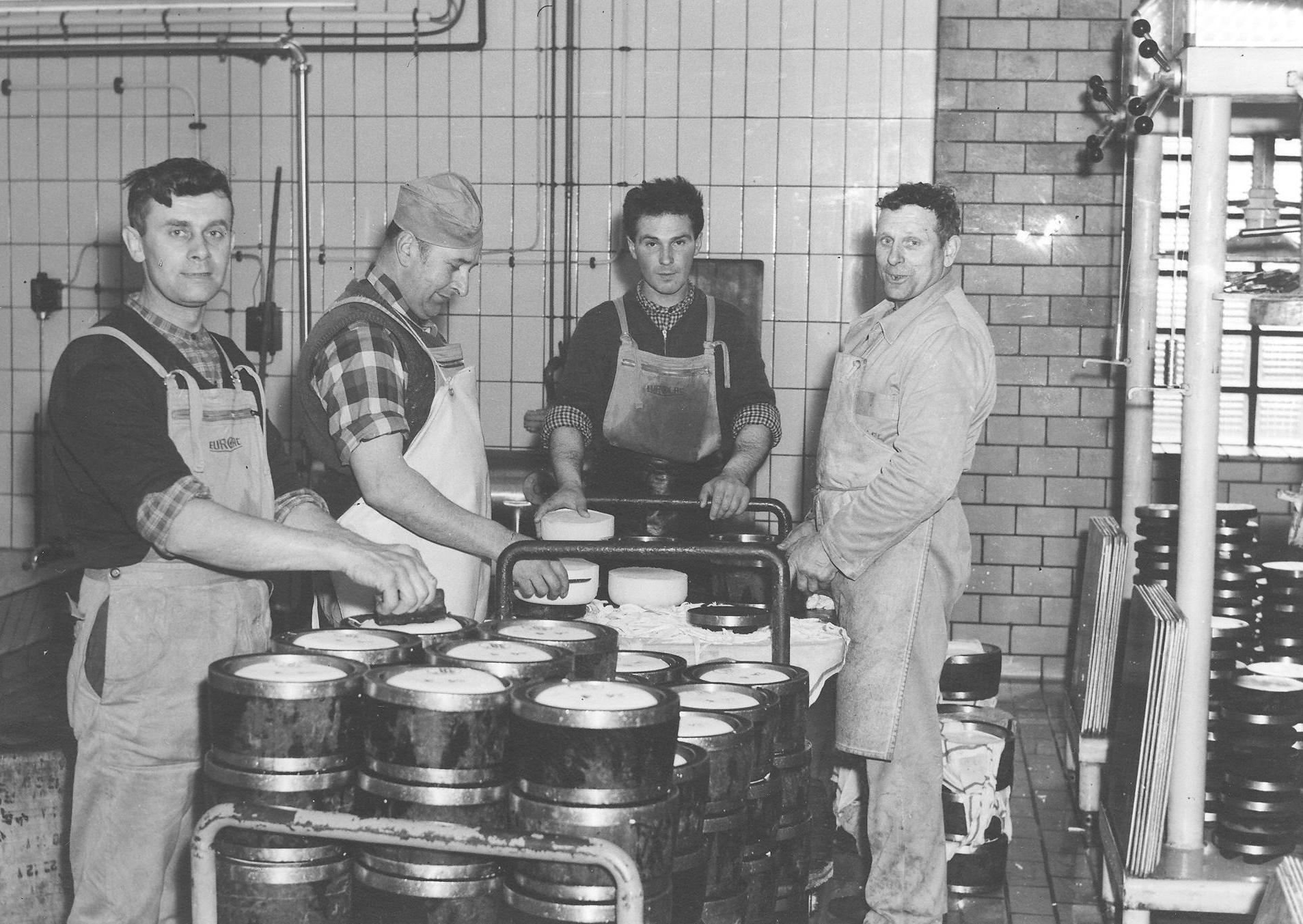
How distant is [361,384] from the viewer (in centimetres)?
263

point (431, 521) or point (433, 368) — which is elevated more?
point (433, 368)

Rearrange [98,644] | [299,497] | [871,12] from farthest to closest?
[871,12] < [299,497] < [98,644]

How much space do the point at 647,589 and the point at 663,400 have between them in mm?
1368

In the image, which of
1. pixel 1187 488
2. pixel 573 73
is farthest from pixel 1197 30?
pixel 573 73

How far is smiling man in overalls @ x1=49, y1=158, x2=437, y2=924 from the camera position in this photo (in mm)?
2271

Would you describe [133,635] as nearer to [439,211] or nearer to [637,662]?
[637,662]

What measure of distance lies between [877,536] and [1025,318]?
2974 mm

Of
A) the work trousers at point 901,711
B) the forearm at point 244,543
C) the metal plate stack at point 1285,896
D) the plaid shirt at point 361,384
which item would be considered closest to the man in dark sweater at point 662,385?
the work trousers at point 901,711

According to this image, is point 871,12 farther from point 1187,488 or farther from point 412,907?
point 412,907

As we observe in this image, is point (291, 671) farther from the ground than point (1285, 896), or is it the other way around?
point (291, 671)

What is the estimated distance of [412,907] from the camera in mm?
1655

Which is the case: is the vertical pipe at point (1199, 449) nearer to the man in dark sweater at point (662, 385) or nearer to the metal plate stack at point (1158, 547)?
the metal plate stack at point (1158, 547)

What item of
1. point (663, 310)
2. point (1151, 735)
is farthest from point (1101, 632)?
point (663, 310)

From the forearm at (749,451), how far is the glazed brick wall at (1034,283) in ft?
6.54
